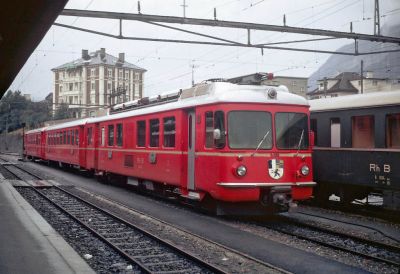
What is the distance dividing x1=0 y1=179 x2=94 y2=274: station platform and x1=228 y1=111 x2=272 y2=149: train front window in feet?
14.0

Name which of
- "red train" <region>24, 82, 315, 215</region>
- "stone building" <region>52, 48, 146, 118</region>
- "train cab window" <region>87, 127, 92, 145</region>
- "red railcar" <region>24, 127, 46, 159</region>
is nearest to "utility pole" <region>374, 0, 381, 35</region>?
"red train" <region>24, 82, 315, 215</region>

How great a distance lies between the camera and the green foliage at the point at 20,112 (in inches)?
3177

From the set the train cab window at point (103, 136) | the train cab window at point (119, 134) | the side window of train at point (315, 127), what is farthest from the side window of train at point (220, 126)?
the train cab window at point (103, 136)

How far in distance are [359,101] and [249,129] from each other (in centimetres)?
344

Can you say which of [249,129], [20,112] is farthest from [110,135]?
[20,112]

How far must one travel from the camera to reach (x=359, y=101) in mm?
12867

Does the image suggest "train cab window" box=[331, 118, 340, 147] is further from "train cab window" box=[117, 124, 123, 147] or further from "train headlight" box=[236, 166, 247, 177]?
"train cab window" box=[117, 124, 123, 147]

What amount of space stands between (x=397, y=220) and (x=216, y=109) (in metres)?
5.18

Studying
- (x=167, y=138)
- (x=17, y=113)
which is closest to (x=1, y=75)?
(x=167, y=138)

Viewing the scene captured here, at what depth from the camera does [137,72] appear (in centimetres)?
8388

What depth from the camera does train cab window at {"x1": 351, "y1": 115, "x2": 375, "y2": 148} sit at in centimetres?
1245

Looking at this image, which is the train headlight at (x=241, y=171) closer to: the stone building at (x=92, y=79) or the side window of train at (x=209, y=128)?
the side window of train at (x=209, y=128)

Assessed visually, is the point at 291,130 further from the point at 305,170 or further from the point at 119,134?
the point at 119,134

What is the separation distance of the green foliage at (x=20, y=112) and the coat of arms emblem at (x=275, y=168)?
71710 millimetres
